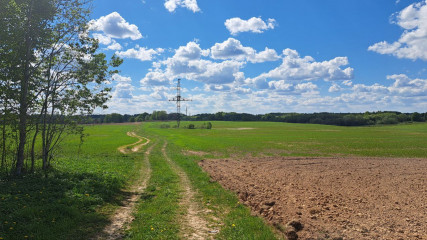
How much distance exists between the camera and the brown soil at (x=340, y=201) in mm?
8820

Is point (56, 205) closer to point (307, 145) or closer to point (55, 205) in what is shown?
point (55, 205)

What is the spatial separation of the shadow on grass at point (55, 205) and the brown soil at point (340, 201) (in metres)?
6.72

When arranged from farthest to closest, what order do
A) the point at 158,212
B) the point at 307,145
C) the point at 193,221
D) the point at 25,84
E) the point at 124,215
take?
1. the point at 307,145
2. the point at 25,84
3. the point at 158,212
4. the point at 124,215
5. the point at 193,221

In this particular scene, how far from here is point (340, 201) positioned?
1210 centimetres

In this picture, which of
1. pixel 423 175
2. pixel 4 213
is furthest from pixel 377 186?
pixel 4 213

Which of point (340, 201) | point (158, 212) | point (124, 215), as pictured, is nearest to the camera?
point (124, 215)

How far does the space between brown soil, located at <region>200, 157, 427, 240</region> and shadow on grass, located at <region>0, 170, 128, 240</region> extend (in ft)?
22.1

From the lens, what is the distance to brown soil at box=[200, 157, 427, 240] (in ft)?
28.9

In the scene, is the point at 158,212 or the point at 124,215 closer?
the point at 124,215

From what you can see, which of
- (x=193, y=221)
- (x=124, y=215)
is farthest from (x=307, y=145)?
(x=124, y=215)

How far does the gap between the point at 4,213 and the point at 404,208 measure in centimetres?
1591

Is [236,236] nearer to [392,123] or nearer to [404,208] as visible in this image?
[404,208]

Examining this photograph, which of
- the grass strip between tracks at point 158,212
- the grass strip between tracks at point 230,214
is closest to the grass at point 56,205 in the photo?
the grass strip between tracks at point 158,212

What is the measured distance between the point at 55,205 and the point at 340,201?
12556 mm
